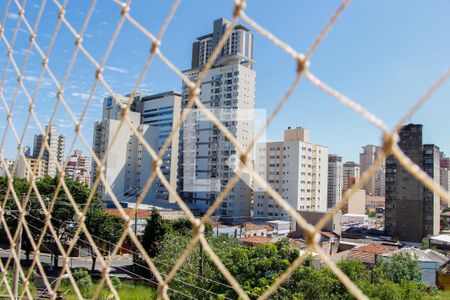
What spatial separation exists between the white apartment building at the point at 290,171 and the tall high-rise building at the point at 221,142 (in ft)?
2.18

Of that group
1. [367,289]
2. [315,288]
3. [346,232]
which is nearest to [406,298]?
[367,289]

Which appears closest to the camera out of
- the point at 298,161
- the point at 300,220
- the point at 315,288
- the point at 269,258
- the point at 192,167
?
the point at 300,220

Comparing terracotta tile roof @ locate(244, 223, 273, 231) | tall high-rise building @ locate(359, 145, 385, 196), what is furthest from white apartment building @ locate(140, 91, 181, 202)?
tall high-rise building @ locate(359, 145, 385, 196)

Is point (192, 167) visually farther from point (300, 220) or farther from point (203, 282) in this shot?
point (300, 220)

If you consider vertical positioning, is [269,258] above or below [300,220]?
below

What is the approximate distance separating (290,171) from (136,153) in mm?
6273

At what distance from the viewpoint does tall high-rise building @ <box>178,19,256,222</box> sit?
13.3 m

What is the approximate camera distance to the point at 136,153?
16.2 meters

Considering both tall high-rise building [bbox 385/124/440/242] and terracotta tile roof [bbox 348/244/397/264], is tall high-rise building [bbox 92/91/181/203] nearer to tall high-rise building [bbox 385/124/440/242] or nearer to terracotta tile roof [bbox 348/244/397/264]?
tall high-rise building [bbox 385/124/440/242]

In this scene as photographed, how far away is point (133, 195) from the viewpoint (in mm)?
15367

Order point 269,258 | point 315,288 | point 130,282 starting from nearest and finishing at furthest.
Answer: point 315,288, point 269,258, point 130,282

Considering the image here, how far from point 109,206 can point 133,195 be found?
175 cm

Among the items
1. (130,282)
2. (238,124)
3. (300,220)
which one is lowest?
(130,282)

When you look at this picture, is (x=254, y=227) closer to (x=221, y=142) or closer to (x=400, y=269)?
(x=221, y=142)
